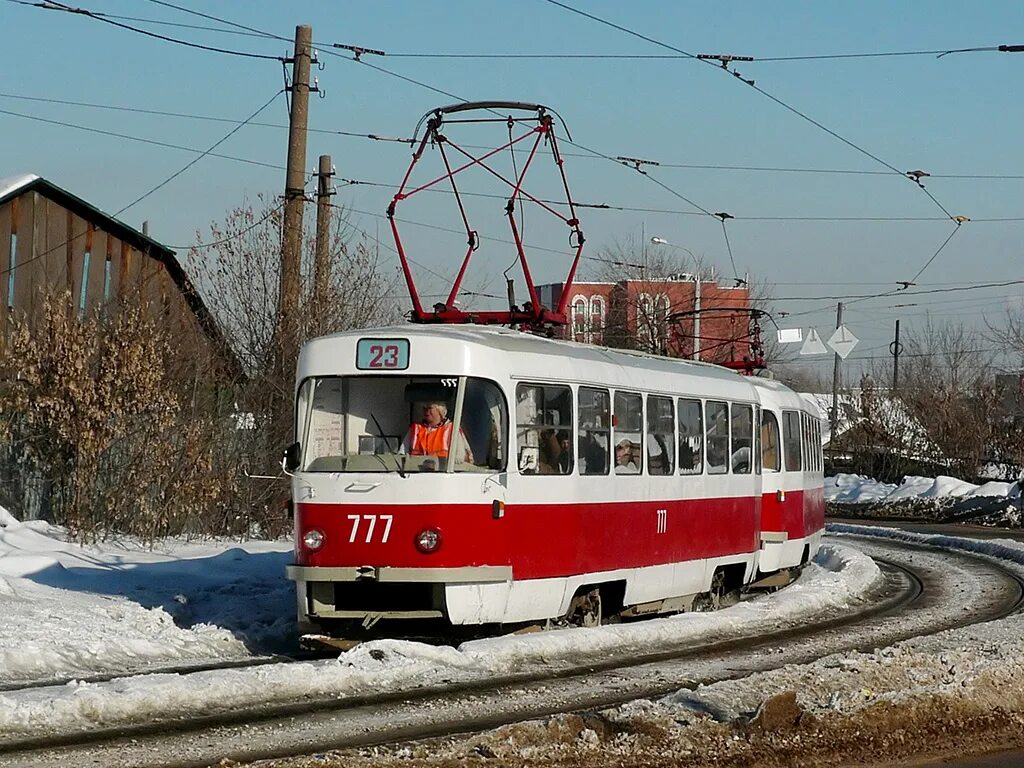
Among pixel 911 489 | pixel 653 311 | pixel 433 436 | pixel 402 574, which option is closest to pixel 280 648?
pixel 402 574

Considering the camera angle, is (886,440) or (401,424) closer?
(401,424)

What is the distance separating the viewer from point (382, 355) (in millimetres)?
12781

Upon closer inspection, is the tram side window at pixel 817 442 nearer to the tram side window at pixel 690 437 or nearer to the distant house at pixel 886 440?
the tram side window at pixel 690 437

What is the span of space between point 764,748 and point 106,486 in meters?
13.7

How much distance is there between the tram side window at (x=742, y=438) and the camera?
18.1 meters

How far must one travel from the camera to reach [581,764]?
808 centimetres

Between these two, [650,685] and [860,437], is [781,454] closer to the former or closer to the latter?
[650,685]

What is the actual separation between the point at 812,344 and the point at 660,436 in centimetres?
2659

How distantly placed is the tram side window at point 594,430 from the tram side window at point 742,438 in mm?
3924

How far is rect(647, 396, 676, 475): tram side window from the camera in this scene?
1548 centimetres

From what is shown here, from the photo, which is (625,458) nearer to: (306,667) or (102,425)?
(306,667)

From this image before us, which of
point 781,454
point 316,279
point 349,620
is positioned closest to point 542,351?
point 349,620

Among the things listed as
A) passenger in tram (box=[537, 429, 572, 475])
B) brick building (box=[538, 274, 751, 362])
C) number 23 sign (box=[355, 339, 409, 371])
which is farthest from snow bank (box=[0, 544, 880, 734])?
brick building (box=[538, 274, 751, 362])

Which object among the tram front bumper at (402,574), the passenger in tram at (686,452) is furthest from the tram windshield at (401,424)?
the passenger in tram at (686,452)
